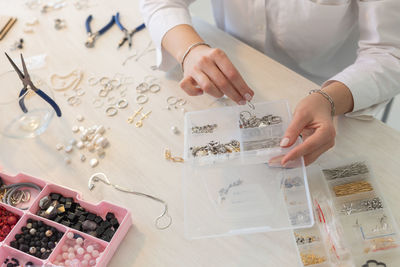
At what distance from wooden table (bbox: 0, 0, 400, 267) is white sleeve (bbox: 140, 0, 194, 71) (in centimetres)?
5

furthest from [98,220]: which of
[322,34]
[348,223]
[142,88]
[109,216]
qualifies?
[322,34]

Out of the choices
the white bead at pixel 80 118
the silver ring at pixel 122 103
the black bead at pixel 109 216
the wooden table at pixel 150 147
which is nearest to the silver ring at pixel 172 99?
the wooden table at pixel 150 147

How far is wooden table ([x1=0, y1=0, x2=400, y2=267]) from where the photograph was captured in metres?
0.71

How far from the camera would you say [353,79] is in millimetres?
825

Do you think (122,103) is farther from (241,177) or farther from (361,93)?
(361,93)

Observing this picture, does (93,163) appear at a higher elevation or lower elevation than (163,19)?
lower

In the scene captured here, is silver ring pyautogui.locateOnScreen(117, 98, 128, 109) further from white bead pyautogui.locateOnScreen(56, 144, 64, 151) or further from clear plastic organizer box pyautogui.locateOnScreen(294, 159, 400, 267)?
clear plastic organizer box pyautogui.locateOnScreen(294, 159, 400, 267)

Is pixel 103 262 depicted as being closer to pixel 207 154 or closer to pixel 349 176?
pixel 207 154

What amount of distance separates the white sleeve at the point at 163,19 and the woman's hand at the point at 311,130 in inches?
16.2

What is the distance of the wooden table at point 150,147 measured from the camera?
71 cm

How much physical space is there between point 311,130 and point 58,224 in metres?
0.57

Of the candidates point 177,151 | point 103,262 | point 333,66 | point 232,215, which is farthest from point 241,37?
point 103,262

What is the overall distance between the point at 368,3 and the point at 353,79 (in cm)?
19

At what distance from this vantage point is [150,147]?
0.87 m
